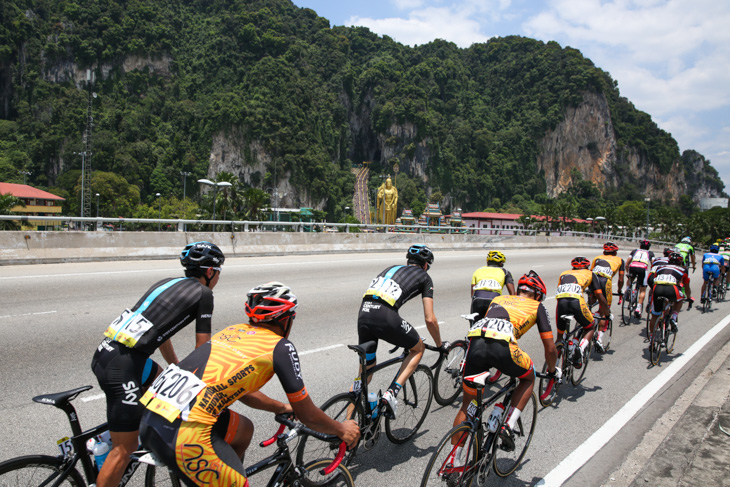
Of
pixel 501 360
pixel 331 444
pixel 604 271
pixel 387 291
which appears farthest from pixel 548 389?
pixel 604 271

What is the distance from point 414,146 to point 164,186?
86.7 metres

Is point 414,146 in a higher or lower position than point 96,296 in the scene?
higher

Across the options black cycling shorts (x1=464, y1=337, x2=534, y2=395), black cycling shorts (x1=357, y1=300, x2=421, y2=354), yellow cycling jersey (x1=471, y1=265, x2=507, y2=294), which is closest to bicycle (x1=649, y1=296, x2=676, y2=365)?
yellow cycling jersey (x1=471, y1=265, x2=507, y2=294)

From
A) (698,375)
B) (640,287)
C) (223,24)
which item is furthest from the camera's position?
(223,24)

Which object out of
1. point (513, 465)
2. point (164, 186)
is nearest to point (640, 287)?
point (513, 465)

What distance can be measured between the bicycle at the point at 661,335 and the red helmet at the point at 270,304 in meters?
6.82

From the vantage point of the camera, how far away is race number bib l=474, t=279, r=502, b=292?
6376 mm

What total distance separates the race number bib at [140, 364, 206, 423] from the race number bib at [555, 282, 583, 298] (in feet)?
17.9

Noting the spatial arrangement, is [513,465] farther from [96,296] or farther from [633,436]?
[96,296]

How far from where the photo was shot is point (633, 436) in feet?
16.2

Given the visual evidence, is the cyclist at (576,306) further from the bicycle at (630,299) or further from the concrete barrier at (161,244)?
the concrete barrier at (161,244)

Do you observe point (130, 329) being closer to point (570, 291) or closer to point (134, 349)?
point (134, 349)

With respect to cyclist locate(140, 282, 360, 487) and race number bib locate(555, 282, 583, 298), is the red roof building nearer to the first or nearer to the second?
race number bib locate(555, 282, 583, 298)

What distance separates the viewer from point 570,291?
6602 millimetres
